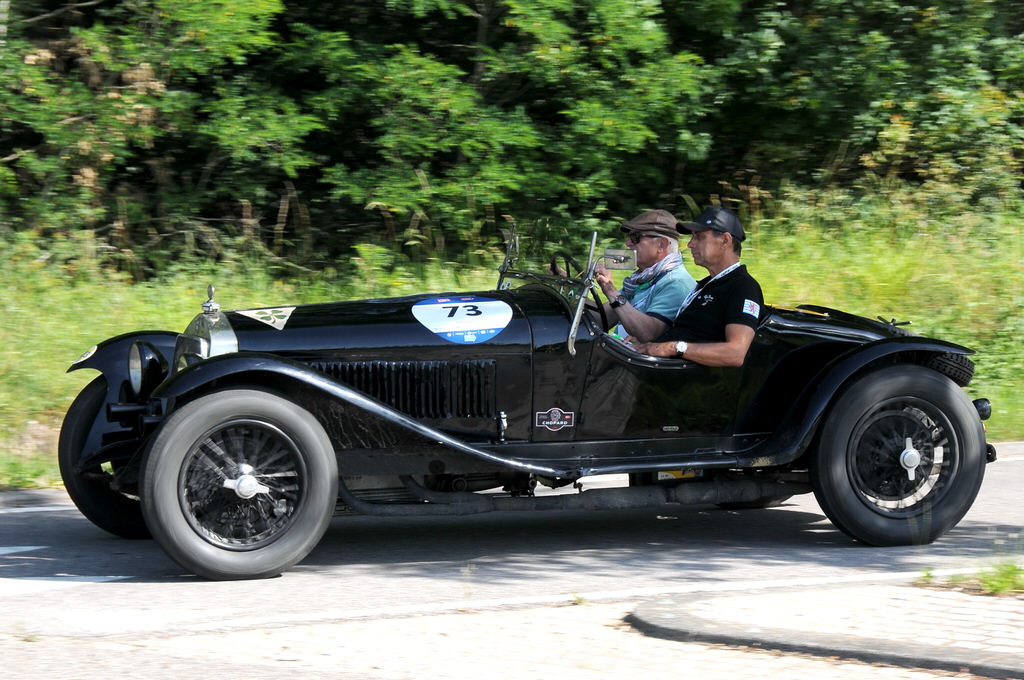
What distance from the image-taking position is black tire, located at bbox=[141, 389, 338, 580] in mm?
4973

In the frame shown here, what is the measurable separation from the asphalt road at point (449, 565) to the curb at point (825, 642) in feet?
1.59

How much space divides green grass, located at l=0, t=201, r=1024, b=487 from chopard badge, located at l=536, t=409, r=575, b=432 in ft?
12.8

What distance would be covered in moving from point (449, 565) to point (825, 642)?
1913 mm

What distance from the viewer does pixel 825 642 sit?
407 cm

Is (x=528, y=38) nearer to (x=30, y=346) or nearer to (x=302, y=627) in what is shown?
(x=30, y=346)

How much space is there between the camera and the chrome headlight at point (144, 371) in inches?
230

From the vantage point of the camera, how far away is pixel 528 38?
11.7 metres

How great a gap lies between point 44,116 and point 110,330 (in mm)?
2545

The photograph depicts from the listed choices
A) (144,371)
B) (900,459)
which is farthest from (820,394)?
(144,371)

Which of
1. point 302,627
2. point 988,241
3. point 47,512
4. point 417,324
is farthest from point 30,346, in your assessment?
point 988,241

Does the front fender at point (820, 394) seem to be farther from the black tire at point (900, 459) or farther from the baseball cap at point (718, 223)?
the baseball cap at point (718, 223)

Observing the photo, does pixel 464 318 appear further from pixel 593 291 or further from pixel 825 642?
pixel 825 642

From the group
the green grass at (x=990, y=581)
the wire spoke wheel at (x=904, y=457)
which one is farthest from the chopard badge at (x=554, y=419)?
the green grass at (x=990, y=581)

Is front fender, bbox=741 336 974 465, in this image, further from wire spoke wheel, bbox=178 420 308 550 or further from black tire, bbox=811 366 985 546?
wire spoke wheel, bbox=178 420 308 550
